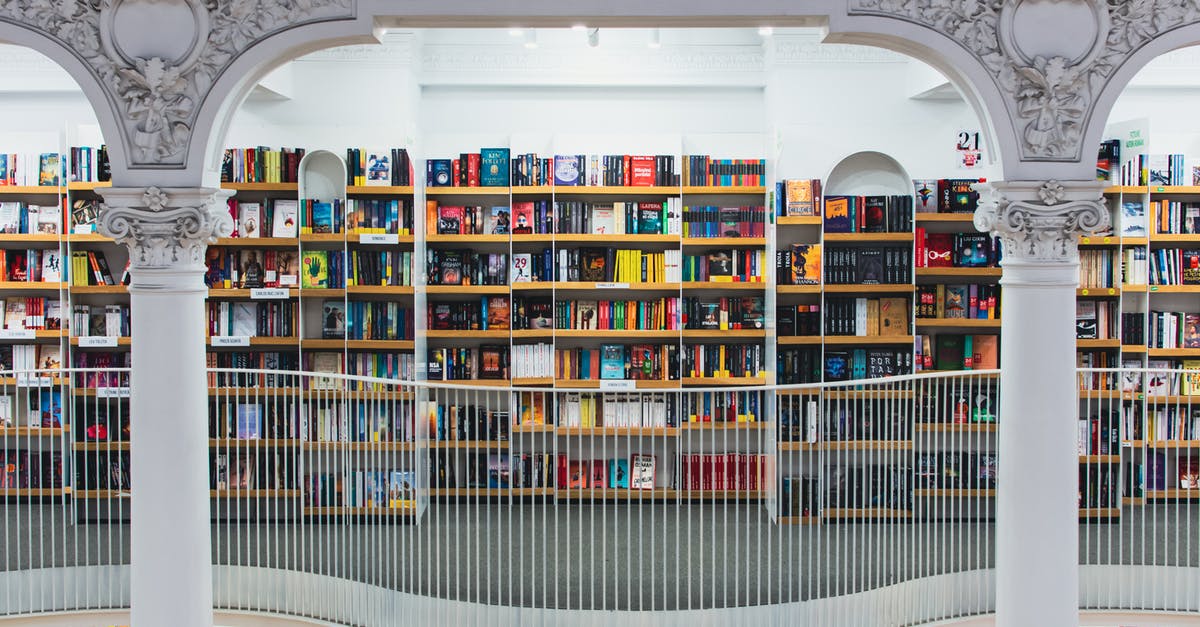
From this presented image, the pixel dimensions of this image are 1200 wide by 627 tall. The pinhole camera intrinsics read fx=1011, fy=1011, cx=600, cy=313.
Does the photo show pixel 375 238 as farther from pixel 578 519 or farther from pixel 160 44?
pixel 160 44

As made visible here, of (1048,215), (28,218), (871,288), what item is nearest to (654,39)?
(871,288)

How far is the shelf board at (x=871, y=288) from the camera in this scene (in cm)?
669

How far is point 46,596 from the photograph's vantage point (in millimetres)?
5344

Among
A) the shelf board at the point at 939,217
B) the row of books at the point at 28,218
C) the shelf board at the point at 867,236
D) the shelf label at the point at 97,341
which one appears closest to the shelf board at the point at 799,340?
the shelf board at the point at 867,236

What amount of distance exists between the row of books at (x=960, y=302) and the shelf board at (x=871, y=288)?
11.4 inches

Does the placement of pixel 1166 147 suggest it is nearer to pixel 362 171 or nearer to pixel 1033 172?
pixel 1033 172

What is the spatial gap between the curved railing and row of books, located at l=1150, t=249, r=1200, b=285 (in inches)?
32.6

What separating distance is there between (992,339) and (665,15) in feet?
13.1

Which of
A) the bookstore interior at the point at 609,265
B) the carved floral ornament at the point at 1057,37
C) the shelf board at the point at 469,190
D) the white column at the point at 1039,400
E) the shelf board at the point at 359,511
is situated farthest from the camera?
the shelf board at the point at 469,190

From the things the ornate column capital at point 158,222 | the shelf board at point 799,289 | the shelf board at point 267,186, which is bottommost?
the shelf board at point 799,289

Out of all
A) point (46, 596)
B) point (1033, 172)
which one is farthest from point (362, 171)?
point (1033, 172)

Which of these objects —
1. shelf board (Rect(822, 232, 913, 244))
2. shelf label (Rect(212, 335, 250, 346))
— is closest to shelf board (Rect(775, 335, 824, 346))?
shelf board (Rect(822, 232, 913, 244))

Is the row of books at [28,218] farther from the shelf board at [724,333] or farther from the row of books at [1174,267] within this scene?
the row of books at [1174,267]

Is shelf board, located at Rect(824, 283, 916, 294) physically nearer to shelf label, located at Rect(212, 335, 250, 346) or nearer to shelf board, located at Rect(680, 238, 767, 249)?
shelf board, located at Rect(680, 238, 767, 249)
